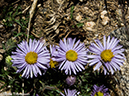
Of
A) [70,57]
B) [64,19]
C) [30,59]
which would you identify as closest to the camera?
[30,59]

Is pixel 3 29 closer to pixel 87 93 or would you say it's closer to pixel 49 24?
pixel 49 24

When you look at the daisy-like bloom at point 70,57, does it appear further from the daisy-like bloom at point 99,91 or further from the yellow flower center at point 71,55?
the daisy-like bloom at point 99,91

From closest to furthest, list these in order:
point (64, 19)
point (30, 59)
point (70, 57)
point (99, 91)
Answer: point (30, 59), point (70, 57), point (99, 91), point (64, 19)

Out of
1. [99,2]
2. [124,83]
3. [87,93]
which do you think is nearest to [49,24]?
[99,2]

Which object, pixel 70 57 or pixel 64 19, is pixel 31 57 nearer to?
pixel 70 57

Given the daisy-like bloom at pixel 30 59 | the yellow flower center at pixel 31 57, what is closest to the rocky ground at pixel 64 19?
the daisy-like bloom at pixel 30 59

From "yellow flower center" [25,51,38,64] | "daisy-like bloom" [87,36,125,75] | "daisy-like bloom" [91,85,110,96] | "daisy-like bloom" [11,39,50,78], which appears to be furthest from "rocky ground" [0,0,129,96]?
"yellow flower center" [25,51,38,64]

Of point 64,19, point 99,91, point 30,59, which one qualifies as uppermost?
point 64,19

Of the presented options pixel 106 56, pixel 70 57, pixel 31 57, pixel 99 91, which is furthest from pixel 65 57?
pixel 99 91
